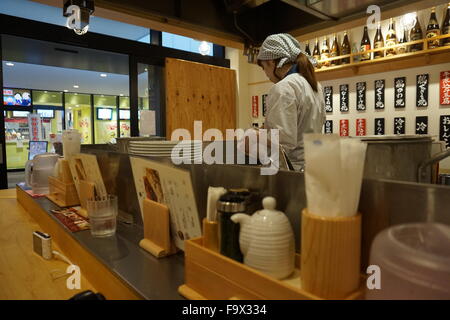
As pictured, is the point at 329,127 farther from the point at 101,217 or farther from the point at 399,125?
the point at 101,217

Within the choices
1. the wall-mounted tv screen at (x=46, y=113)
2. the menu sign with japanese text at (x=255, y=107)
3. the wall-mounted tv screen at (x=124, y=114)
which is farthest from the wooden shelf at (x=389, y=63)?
the wall-mounted tv screen at (x=46, y=113)

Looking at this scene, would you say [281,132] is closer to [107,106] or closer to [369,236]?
[369,236]

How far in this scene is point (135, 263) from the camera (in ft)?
2.90

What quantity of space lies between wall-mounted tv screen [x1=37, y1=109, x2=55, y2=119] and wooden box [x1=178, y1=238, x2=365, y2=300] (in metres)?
10.1

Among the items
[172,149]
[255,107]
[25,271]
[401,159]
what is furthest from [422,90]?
[25,271]

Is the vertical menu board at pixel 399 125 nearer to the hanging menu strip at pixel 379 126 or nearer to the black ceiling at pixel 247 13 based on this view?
the hanging menu strip at pixel 379 126

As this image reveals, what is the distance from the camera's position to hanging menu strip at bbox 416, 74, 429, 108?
2.91 meters

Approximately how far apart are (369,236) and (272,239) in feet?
0.61

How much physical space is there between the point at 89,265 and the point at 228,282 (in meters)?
0.57

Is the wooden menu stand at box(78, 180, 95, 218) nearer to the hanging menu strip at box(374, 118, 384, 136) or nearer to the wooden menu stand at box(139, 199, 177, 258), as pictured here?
the wooden menu stand at box(139, 199, 177, 258)

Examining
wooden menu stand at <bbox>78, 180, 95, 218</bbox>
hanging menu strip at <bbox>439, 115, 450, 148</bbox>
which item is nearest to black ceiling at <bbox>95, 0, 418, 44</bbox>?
wooden menu stand at <bbox>78, 180, 95, 218</bbox>

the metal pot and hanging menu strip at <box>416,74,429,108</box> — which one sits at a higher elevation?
hanging menu strip at <box>416,74,429,108</box>

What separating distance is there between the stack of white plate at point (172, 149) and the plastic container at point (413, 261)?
722 mm

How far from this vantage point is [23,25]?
3129 millimetres
